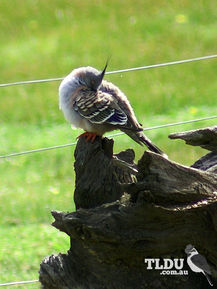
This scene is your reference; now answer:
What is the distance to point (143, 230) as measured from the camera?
16.2 feet

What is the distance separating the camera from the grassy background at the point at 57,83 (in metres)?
10.3

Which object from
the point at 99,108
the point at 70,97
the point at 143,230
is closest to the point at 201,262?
the point at 143,230

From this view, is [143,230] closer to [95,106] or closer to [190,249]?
[190,249]

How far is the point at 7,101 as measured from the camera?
579 inches

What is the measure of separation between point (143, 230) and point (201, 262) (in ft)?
1.45

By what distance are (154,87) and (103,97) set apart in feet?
26.2

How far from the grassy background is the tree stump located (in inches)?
135

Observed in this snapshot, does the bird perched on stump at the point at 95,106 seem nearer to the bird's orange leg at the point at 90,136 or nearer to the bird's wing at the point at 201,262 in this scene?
the bird's orange leg at the point at 90,136

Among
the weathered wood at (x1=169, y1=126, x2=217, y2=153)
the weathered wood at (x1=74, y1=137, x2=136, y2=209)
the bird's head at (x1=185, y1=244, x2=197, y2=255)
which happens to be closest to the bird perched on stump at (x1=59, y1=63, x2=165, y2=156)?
the weathered wood at (x1=74, y1=137, x2=136, y2=209)

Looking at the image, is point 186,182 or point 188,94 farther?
point 188,94

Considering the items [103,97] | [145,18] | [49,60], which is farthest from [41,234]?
[145,18]

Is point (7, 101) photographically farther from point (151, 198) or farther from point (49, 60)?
point (151, 198)

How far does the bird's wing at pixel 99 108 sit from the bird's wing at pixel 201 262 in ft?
4.89

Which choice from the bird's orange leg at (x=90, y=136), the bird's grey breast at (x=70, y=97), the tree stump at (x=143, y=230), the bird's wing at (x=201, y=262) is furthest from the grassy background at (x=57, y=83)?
the bird's wing at (x=201, y=262)
